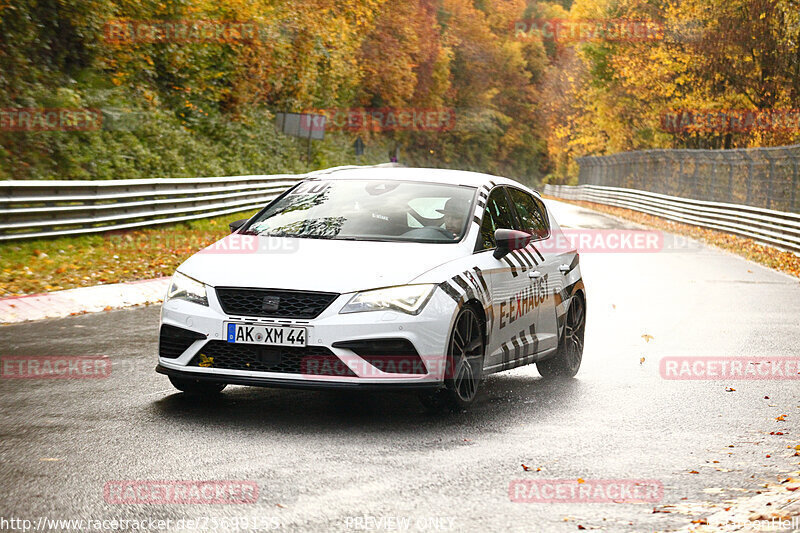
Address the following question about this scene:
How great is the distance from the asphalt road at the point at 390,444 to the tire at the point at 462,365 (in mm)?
139

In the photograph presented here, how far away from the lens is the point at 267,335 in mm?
7156

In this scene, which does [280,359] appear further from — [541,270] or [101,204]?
[101,204]

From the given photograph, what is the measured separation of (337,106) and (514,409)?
54152 mm

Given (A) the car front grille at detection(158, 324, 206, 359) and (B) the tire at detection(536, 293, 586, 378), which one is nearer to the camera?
(A) the car front grille at detection(158, 324, 206, 359)

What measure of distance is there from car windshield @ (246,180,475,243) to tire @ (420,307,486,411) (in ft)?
2.32

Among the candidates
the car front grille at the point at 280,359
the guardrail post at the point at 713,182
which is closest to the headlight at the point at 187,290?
the car front grille at the point at 280,359

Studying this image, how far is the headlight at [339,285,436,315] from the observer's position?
717cm

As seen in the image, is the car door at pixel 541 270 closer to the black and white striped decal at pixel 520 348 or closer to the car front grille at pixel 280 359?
the black and white striped decal at pixel 520 348

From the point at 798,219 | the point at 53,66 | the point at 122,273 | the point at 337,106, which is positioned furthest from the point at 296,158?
the point at 122,273

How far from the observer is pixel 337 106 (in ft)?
201

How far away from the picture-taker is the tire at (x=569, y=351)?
972 centimetres

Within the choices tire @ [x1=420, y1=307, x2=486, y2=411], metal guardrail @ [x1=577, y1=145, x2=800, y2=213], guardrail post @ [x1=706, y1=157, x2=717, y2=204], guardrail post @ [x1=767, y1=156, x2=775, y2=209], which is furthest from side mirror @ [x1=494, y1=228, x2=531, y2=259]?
guardrail post @ [x1=706, y1=157, x2=717, y2=204]

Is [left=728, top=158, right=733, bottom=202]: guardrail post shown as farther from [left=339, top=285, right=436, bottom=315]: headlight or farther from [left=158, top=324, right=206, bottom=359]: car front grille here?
[left=158, top=324, right=206, bottom=359]: car front grille

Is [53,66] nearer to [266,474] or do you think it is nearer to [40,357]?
[40,357]
